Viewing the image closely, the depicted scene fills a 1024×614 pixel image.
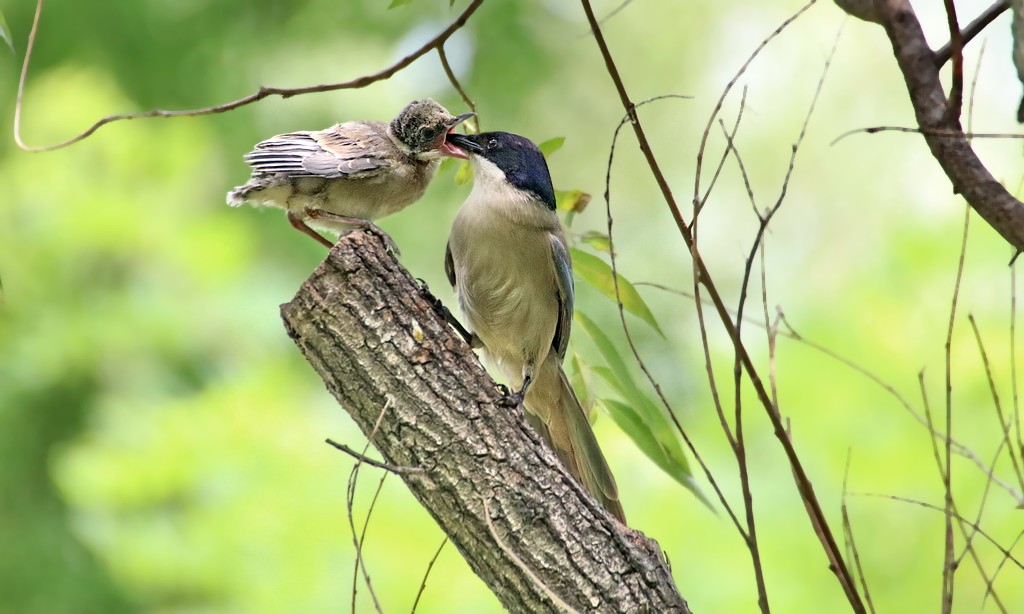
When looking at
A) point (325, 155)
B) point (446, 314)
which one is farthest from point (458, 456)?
point (325, 155)

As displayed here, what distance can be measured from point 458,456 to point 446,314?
27.9 inches

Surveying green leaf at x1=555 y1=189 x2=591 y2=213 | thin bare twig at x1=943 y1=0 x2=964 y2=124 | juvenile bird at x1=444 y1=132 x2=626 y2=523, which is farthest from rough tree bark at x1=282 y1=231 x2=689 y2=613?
thin bare twig at x1=943 y1=0 x2=964 y2=124

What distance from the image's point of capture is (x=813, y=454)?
17.5 ft

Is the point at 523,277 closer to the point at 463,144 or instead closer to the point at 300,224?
the point at 463,144

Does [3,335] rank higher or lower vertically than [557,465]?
higher

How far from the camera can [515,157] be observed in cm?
370

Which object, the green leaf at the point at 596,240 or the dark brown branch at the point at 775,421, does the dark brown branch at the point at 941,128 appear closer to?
the dark brown branch at the point at 775,421

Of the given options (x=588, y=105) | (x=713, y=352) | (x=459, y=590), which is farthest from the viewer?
(x=588, y=105)

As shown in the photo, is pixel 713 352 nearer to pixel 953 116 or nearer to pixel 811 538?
pixel 811 538

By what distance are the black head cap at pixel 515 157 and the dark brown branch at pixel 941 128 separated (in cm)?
166

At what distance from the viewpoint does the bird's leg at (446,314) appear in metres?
2.84

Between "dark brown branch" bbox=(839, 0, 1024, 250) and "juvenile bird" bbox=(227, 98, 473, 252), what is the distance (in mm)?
1519

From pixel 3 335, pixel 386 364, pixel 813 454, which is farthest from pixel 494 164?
pixel 3 335

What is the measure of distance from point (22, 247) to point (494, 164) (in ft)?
13.0
